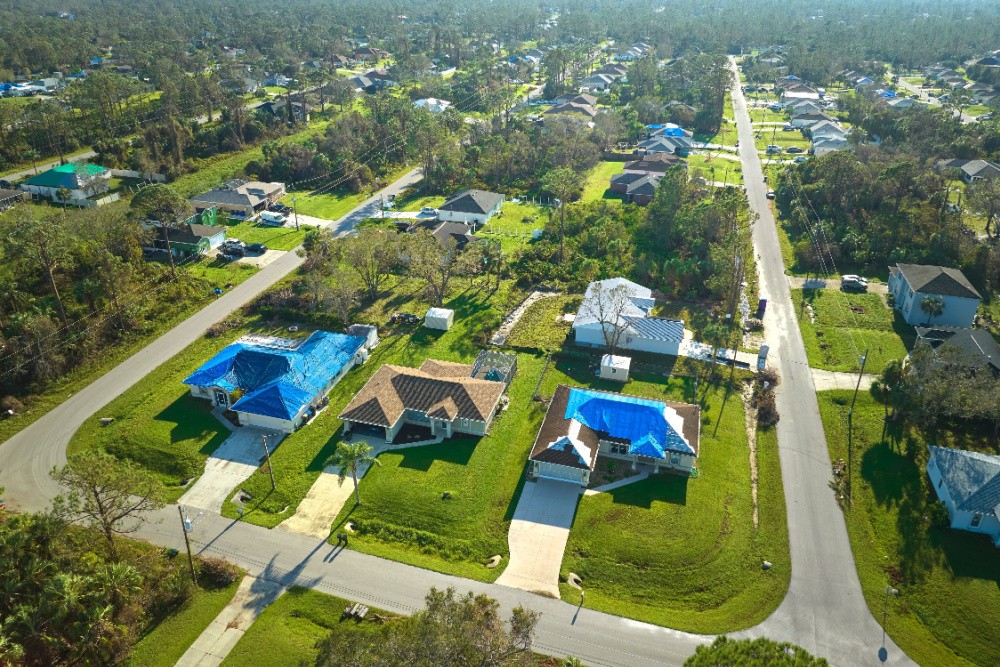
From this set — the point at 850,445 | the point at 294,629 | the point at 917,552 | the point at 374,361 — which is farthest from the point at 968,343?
the point at 294,629

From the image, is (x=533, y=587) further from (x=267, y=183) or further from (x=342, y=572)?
(x=267, y=183)

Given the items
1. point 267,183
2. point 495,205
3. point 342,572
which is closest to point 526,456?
point 342,572

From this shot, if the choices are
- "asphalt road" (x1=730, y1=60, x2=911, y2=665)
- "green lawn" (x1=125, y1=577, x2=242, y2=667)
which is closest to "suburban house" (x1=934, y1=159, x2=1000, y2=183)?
"asphalt road" (x1=730, y1=60, x2=911, y2=665)

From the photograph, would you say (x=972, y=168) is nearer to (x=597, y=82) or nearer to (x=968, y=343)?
(x=968, y=343)

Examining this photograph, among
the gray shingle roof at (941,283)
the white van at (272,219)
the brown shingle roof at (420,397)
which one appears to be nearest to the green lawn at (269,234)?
the white van at (272,219)

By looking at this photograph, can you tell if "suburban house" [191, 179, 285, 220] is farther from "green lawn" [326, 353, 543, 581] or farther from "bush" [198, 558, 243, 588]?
"bush" [198, 558, 243, 588]

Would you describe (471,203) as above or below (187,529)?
above

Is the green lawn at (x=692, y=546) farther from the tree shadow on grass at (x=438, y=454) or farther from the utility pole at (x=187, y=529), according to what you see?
the utility pole at (x=187, y=529)

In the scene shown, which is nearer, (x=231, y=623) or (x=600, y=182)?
(x=231, y=623)
